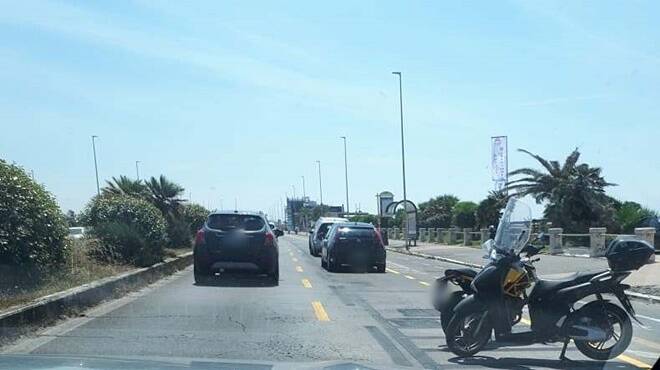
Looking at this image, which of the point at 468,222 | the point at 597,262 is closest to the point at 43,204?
the point at 597,262

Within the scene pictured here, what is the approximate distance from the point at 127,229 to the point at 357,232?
7.21 metres

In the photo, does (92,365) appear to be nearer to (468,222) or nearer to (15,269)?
(15,269)

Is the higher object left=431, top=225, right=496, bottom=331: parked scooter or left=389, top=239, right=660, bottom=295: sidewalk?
left=431, top=225, right=496, bottom=331: parked scooter

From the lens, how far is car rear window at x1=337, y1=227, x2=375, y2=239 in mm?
22828

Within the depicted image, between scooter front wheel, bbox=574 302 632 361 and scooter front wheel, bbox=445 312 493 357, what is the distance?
973 mm

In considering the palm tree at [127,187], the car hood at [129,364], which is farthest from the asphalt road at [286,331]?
the palm tree at [127,187]

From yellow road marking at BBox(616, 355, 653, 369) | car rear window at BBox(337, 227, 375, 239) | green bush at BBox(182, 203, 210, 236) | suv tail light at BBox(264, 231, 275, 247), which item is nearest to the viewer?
yellow road marking at BBox(616, 355, 653, 369)

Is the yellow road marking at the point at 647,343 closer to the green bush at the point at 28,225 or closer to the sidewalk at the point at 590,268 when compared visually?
the sidewalk at the point at 590,268

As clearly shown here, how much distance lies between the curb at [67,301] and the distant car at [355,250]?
6.30 meters

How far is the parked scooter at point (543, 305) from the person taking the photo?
317 inches

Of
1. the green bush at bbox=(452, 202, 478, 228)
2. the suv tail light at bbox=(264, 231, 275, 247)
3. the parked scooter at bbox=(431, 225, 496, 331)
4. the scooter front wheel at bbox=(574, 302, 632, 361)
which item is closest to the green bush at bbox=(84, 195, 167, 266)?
the suv tail light at bbox=(264, 231, 275, 247)

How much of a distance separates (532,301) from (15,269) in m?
8.48

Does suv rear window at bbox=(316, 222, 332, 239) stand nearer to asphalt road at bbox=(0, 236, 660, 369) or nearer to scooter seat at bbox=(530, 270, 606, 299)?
asphalt road at bbox=(0, 236, 660, 369)

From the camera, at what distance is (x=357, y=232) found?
75.8 ft
